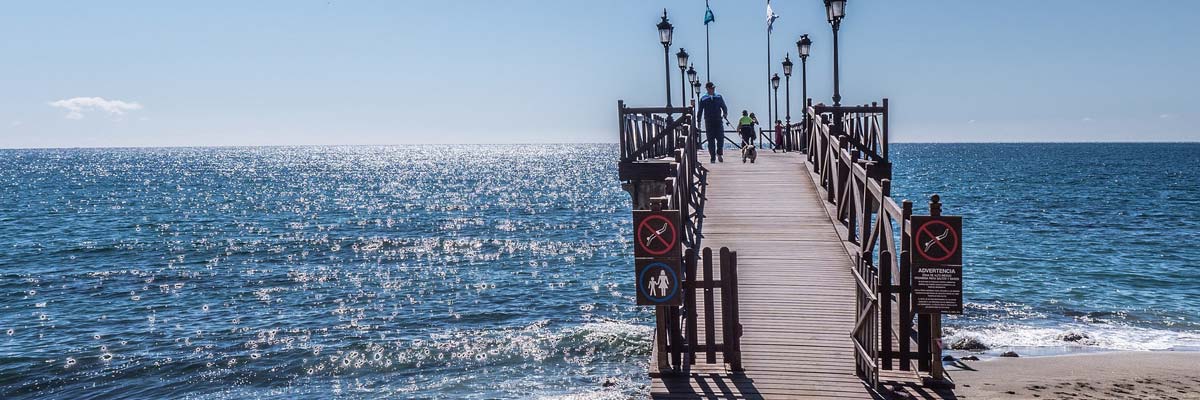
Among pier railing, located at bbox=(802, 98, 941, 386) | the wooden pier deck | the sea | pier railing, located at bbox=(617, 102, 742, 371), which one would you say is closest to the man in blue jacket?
pier railing, located at bbox=(617, 102, 742, 371)

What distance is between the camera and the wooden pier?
28.6 ft

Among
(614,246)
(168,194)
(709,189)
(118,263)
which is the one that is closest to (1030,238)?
(614,246)

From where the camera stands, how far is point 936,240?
27.5 ft

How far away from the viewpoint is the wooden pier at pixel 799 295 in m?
8.70

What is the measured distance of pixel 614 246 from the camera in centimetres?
3872

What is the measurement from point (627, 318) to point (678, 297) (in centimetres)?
1487

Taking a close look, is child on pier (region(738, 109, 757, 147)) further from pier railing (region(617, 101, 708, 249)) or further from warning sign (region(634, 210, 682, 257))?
warning sign (region(634, 210, 682, 257))

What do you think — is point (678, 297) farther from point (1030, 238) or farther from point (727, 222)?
point (1030, 238)

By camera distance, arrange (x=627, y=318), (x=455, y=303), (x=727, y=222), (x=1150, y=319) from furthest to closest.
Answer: (x=455, y=303) < (x=627, y=318) < (x=1150, y=319) < (x=727, y=222)

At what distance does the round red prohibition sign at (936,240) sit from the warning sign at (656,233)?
2.15 meters

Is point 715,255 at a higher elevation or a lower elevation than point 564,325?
higher

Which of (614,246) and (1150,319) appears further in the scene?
(614,246)

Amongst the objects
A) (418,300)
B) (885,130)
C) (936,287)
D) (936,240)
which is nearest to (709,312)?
(936,287)

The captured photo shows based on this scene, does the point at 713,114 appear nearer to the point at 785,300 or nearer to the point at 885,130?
the point at 885,130
